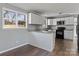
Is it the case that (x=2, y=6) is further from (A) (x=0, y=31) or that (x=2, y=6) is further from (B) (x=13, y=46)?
(B) (x=13, y=46)

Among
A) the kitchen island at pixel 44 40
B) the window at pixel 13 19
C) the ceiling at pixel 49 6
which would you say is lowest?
the kitchen island at pixel 44 40

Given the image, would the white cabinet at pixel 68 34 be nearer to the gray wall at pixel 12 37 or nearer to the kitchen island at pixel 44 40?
the kitchen island at pixel 44 40

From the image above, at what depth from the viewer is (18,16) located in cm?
546

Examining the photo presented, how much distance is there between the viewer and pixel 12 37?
4.83 m

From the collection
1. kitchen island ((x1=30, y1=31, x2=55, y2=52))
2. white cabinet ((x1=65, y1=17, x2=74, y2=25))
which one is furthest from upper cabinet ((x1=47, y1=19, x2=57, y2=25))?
kitchen island ((x1=30, y1=31, x2=55, y2=52))

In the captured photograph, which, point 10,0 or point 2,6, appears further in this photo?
point 2,6

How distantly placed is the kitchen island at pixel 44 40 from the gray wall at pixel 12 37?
1.41 ft

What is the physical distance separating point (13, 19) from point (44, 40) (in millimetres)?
1729

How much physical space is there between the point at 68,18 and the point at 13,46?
5.19 meters

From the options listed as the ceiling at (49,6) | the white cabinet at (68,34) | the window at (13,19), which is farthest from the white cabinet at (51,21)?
the window at (13,19)

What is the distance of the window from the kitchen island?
874mm

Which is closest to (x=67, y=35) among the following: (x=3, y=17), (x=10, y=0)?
(x=3, y=17)

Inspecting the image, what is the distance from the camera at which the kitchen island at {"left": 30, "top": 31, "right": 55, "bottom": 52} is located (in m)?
4.72

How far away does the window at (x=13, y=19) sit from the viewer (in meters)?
4.54
